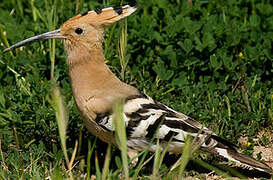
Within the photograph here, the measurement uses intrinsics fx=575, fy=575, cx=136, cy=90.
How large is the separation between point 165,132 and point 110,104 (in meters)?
0.32

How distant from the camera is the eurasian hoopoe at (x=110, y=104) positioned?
2951 mm

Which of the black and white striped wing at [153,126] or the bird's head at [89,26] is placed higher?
the bird's head at [89,26]

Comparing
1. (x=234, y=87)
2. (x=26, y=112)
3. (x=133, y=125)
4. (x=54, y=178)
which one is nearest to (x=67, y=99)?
(x=26, y=112)

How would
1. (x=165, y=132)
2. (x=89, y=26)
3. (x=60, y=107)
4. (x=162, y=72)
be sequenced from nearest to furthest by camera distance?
(x=60, y=107) → (x=165, y=132) → (x=89, y=26) → (x=162, y=72)

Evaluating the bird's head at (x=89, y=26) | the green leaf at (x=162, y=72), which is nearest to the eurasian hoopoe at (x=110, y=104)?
the bird's head at (x=89, y=26)

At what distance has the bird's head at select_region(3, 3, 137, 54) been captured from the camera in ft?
10.1

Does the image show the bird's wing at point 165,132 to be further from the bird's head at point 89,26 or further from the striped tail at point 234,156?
the bird's head at point 89,26

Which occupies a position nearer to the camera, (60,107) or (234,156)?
(60,107)

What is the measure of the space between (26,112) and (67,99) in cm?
34

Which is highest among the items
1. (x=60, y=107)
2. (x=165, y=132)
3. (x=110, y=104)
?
(x=60, y=107)

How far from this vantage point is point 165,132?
9.62 feet

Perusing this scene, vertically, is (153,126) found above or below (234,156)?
above

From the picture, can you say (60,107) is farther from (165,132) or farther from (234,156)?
(234,156)

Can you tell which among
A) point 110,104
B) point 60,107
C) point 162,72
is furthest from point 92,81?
point 60,107
